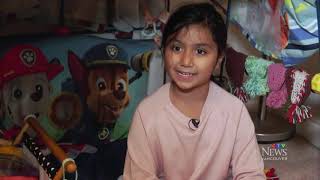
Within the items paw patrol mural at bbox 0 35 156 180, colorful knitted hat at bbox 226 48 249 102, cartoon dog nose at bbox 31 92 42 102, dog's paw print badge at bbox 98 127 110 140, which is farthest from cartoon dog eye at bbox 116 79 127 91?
colorful knitted hat at bbox 226 48 249 102

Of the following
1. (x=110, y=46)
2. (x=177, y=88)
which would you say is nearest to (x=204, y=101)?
(x=177, y=88)

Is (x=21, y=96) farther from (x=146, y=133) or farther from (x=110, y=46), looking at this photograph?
(x=146, y=133)

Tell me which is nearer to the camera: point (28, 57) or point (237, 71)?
point (237, 71)

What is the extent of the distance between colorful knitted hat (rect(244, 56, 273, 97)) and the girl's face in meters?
0.14

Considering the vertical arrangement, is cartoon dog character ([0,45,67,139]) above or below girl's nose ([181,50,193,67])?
below

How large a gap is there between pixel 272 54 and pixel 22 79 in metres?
0.66

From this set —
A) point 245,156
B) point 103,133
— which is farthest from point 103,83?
point 245,156

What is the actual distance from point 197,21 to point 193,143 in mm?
244

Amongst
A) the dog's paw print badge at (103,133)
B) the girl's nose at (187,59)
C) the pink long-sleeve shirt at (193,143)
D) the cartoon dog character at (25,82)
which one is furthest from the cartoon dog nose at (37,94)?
the girl's nose at (187,59)

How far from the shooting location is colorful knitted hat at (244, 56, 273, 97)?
1015 mm

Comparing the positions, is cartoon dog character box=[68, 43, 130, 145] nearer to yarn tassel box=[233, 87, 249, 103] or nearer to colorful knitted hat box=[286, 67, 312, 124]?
yarn tassel box=[233, 87, 249, 103]

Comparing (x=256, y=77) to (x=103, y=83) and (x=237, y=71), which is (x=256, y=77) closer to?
(x=237, y=71)

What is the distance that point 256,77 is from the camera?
1031mm

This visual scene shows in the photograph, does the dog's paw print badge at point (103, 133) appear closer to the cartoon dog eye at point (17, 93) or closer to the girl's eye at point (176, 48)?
the cartoon dog eye at point (17, 93)
